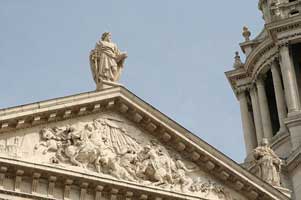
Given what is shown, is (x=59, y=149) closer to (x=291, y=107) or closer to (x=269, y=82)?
(x=291, y=107)

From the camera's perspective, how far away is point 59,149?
23.5 meters

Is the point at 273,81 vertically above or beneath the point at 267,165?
above

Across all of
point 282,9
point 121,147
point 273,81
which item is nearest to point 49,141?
point 121,147

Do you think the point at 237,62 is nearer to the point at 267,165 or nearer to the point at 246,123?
the point at 246,123

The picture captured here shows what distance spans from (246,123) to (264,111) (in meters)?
1.56

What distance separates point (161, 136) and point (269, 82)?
1672cm

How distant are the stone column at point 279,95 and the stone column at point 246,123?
2.22 metres

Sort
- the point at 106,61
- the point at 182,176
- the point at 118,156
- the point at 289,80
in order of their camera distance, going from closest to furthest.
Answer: the point at 118,156 → the point at 182,176 → the point at 106,61 → the point at 289,80

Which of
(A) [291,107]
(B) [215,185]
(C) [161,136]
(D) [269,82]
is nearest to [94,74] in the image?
(C) [161,136]

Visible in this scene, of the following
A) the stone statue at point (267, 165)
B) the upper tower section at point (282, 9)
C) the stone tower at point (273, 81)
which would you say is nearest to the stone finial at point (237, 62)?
the stone tower at point (273, 81)

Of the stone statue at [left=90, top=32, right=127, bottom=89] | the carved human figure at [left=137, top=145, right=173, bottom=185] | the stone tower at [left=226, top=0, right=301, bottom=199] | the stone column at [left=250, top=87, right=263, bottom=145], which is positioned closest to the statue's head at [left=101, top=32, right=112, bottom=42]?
the stone statue at [left=90, top=32, right=127, bottom=89]

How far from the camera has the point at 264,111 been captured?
3941 cm

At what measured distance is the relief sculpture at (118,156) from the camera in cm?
2362

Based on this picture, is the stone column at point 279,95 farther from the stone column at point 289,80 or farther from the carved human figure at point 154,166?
the carved human figure at point 154,166
